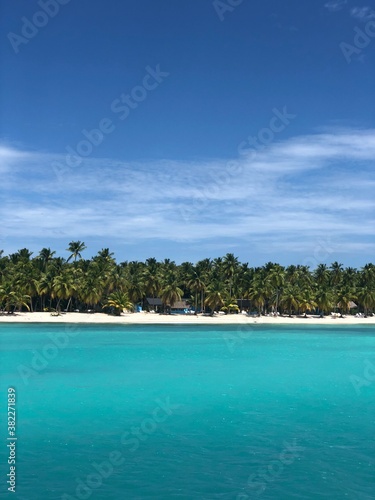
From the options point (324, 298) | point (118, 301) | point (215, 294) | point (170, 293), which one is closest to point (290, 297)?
point (324, 298)

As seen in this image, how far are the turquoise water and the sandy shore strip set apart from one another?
44.5 meters

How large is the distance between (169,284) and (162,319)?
7.60 meters

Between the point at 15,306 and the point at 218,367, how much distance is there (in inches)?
2356

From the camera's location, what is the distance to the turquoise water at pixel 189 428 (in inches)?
597

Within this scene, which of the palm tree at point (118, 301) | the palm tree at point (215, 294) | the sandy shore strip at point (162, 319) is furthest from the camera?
the palm tree at point (215, 294)

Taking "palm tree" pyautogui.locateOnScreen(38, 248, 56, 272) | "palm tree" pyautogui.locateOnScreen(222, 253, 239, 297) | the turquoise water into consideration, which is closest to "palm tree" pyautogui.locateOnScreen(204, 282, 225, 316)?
"palm tree" pyautogui.locateOnScreen(222, 253, 239, 297)

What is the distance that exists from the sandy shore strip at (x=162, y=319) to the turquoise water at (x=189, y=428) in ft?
146

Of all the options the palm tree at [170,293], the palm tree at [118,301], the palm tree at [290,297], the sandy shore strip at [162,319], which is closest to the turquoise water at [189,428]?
the sandy shore strip at [162,319]

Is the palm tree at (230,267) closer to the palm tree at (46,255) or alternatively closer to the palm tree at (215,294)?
the palm tree at (215,294)

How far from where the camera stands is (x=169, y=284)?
104m

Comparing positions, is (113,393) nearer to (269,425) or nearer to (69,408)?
(69,408)

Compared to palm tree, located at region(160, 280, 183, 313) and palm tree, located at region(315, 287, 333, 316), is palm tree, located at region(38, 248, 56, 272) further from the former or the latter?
palm tree, located at region(315, 287, 333, 316)

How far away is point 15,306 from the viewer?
90.8 m

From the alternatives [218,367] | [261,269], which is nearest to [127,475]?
[218,367]
